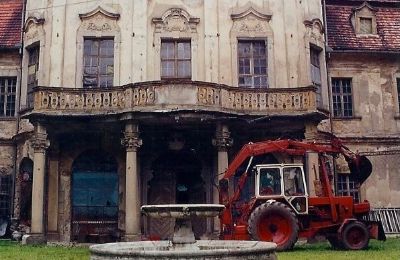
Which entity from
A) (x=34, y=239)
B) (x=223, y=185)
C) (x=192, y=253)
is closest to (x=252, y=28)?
(x=223, y=185)

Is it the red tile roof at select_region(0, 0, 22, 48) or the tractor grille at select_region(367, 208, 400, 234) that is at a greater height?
the red tile roof at select_region(0, 0, 22, 48)

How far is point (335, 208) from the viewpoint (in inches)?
608

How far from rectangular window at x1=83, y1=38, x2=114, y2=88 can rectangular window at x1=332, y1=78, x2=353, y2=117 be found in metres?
10.2

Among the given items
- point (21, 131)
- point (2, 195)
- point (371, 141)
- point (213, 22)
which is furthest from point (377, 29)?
point (2, 195)

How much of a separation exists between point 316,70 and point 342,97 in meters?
2.18

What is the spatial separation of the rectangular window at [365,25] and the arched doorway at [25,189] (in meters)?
16.3

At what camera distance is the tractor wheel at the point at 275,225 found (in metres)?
14.5

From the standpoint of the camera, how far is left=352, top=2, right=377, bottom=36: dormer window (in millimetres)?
24906

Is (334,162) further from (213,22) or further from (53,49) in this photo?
(53,49)

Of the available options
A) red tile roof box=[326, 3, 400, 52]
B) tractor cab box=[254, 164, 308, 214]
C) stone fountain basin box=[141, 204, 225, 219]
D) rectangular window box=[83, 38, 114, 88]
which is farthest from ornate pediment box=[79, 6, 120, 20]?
stone fountain basin box=[141, 204, 225, 219]

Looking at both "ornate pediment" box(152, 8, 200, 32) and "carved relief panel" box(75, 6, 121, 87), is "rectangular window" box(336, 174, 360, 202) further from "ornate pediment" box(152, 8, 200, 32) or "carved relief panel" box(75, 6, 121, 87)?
"carved relief panel" box(75, 6, 121, 87)

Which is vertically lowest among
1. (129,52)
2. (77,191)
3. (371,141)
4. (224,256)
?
(224,256)

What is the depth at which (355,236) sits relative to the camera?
595 inches

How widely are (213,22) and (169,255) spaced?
14.3 m
